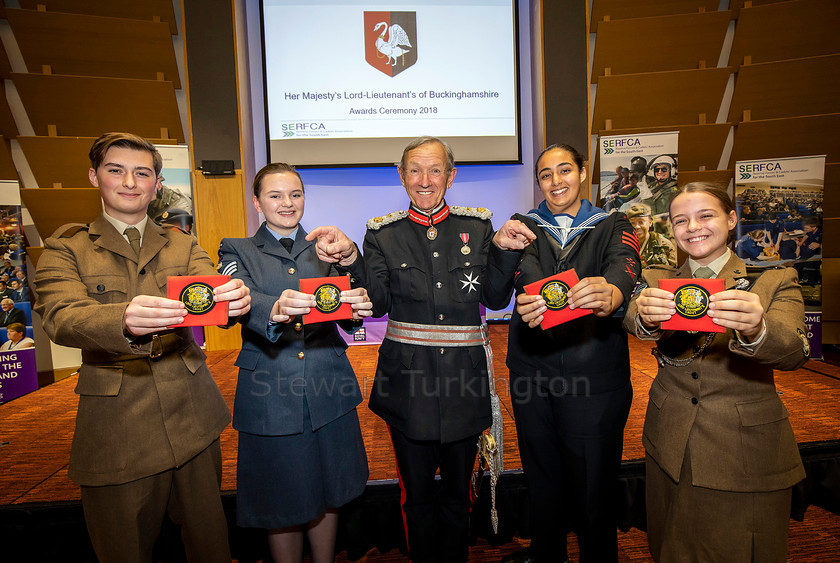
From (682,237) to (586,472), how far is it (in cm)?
95

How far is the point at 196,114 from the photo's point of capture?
4738 millimetres

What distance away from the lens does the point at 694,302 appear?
3.87 feet

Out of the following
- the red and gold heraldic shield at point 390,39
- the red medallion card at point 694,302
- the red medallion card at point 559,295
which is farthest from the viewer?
the red and gold heraldic shield at point 390,39

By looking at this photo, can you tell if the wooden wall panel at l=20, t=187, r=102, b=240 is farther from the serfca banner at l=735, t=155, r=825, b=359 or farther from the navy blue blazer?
the serfca banner at l=735, t=155, r=825, b=359

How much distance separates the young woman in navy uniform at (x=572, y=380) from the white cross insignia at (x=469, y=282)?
17 cm

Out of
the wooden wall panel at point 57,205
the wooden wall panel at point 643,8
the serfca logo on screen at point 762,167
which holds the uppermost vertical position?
the wooden wall panel at point 643,8

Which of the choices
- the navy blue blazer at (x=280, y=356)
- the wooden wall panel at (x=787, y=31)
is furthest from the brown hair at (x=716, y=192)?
the wooden wall panel at (x=787, y=31)

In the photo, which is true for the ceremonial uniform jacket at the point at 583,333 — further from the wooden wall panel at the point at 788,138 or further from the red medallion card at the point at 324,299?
the wooden wall panel at the point at 788,138

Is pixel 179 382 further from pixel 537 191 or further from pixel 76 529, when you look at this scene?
pixel 537 191

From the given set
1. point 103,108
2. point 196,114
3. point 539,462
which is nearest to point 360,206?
point 196,114

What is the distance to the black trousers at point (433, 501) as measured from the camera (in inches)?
63.5

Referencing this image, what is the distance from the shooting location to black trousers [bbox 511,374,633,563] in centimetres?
160

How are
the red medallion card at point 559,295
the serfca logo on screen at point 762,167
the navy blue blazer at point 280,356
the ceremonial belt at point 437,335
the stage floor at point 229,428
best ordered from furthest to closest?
the serfca logo on screen at point 762,167 → the stage floor at point 229,428 → the ceremonial belt at point 437,335 → the navy blue blazer at point 280,356 → the red medallion card at point 559,295

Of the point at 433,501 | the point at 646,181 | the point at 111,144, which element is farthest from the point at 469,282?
the point at 646,181
